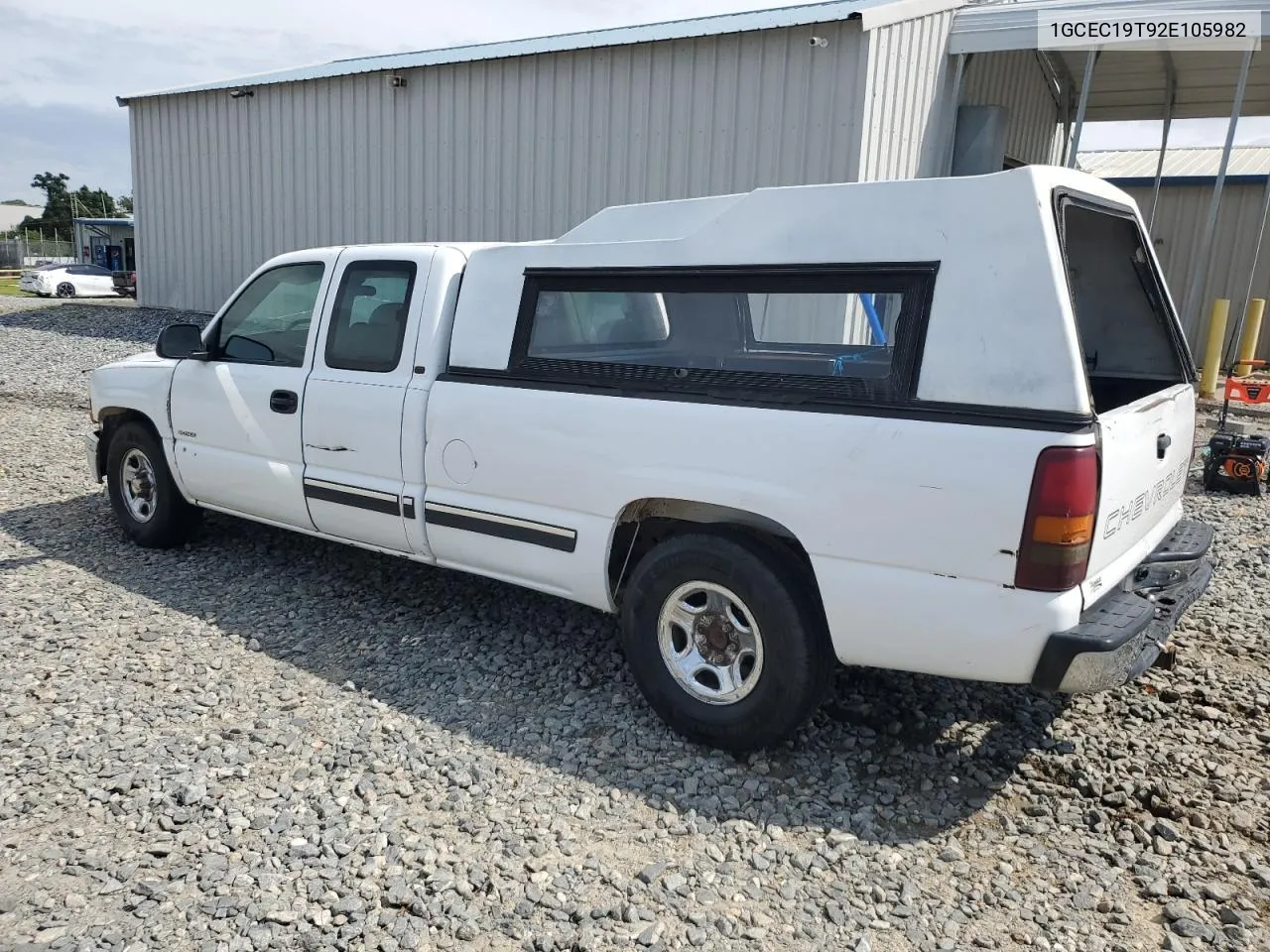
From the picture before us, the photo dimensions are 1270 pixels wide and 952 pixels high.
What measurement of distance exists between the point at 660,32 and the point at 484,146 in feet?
10.6

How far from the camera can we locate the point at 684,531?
3771 mm

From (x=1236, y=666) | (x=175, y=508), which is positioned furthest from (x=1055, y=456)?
(x=175, y=508)

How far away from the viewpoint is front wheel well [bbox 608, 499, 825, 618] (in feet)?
11.3

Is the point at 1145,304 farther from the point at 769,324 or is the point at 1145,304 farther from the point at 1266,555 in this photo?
the point at 1266,555

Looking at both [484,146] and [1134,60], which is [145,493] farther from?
[1134,60]

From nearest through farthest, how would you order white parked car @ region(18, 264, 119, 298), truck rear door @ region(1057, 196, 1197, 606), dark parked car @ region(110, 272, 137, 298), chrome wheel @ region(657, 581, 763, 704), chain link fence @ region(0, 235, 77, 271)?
1. truck rear door @ region(1057, 196, 1197, 606)
2. chrome wheel @ region(657, 581, 763, 704)
3. white parked car @ region(18, 264, 119, 298)
4. dark parked car @ region(110, 272, 137, 298)
5. chain link fence @ region(0, 235, 77, 271)

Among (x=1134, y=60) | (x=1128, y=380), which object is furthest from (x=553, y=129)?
(x=1128, y=380)

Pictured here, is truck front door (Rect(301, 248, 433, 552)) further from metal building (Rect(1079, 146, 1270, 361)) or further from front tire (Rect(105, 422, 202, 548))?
metal building (Rect(1079, 146, 1270, 361))

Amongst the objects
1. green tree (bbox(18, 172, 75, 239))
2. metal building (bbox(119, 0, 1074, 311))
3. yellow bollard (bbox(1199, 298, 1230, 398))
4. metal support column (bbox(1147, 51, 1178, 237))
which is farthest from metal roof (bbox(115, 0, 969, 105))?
green tree (bbox(18, 172, 75, 239))

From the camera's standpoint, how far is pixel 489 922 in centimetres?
272

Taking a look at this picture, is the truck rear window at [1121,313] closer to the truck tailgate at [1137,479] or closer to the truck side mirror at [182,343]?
the truck tailgate at [1137,479]

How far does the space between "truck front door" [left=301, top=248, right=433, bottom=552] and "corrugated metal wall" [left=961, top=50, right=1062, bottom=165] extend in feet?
32.5

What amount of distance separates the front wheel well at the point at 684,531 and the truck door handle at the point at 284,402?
6.50ft

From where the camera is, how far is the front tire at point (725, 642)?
3.39 metres
